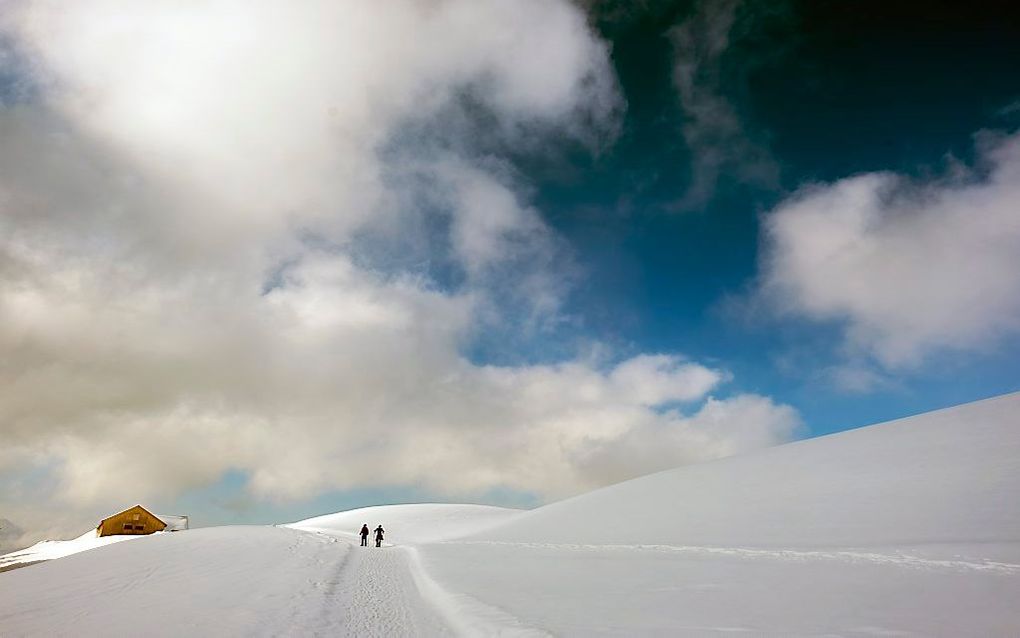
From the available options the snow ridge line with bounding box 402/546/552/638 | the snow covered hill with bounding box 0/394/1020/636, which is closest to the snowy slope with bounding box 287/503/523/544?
the snow covered hill with bounding box 0/394/1020/636

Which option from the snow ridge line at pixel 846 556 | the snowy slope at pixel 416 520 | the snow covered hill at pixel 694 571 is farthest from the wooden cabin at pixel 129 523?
the snow ridge line at pixel 846 556

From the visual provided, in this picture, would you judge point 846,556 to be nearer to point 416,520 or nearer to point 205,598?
point 205,598

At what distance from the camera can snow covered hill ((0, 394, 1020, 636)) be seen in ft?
32.2

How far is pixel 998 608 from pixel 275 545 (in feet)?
101

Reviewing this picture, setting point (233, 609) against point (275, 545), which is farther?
point (275, 545)

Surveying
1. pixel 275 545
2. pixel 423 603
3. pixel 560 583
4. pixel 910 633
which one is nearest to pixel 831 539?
pixel 560 583

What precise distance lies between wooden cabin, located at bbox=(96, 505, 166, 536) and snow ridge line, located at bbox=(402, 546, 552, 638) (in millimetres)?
75433

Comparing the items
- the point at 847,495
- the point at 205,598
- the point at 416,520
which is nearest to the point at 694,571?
the point at 847,495

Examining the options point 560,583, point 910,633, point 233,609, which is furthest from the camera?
point 560,583

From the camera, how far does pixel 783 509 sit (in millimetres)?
24031

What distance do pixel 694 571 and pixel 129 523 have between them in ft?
270

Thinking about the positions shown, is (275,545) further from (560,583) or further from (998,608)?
(998,608)

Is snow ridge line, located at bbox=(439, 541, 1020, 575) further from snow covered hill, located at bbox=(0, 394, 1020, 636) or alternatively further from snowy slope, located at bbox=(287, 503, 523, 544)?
A: snowy slope, located at bbox=(287, 503, 523, 544)

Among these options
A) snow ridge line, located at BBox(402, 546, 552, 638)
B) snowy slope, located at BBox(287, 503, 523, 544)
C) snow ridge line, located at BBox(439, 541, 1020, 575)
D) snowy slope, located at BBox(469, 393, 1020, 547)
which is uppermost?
snowy slope, located at BBox(469, 393, 1020, 547)
